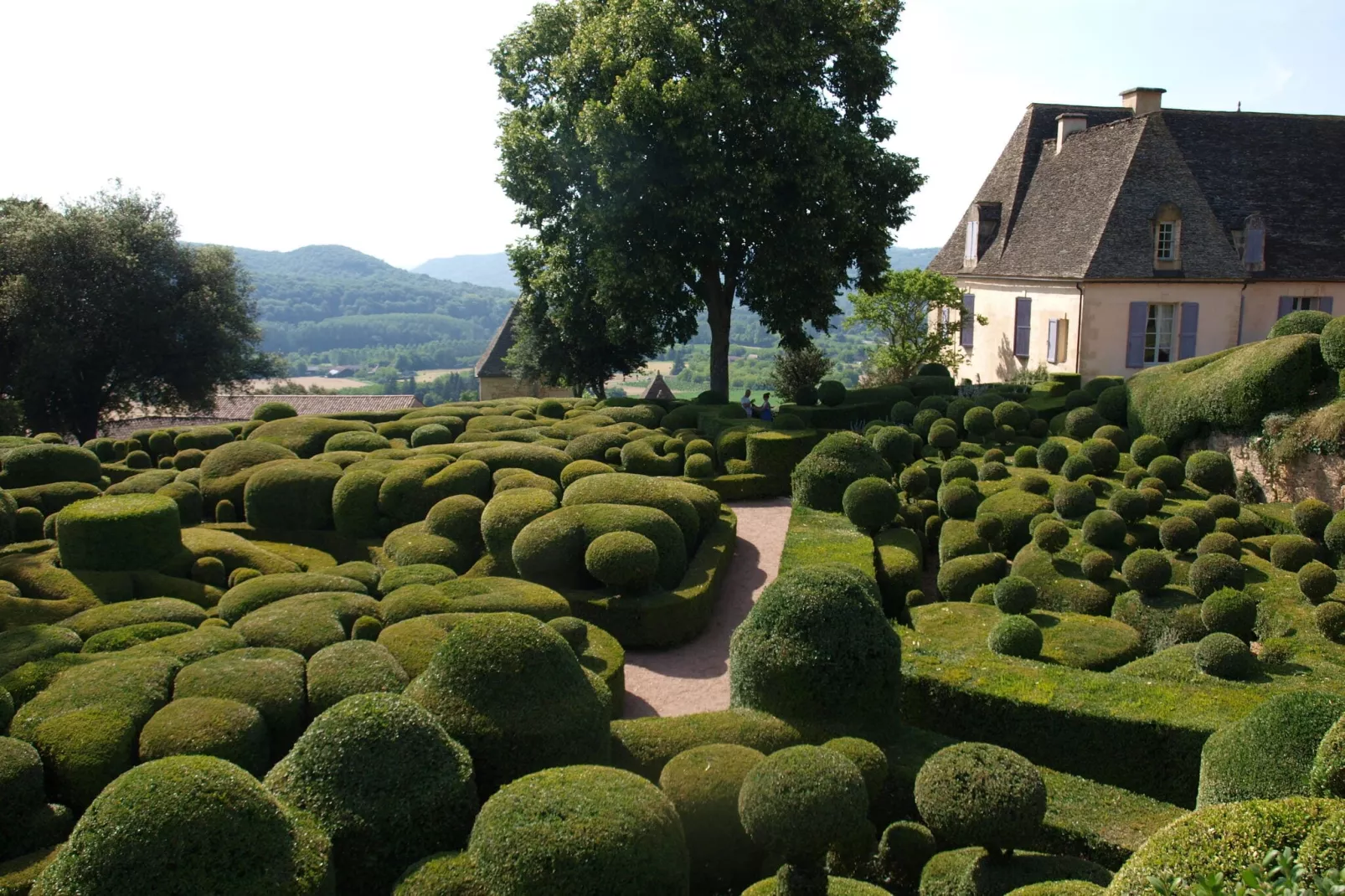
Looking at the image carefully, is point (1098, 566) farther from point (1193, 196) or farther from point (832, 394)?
point (1193, 196)

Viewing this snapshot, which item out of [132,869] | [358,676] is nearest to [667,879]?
[132,869]

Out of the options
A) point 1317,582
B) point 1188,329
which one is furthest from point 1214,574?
point 1188,329

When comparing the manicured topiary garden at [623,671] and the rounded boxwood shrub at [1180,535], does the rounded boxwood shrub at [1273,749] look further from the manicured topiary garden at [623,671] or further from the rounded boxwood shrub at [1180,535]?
the rounded boxwood shrub at [1180,535]

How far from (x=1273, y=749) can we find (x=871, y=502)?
32.9ft

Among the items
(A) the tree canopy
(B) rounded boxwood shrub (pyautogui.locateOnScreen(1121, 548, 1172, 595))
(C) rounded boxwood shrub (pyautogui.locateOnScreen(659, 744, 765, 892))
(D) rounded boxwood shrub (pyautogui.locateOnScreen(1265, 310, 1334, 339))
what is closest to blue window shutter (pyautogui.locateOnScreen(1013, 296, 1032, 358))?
(A) the tree canopy

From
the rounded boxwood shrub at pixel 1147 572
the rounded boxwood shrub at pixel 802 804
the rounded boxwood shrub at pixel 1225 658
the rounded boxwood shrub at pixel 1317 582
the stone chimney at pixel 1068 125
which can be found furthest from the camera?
the stone chimney at pixel 1068 125

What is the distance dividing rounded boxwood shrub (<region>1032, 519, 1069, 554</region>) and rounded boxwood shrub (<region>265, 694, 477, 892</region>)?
35.2 feet

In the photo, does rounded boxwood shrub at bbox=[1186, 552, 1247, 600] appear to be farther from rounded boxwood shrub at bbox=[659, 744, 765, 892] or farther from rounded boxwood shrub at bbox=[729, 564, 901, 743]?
rounded boxwood shrub at bbox=[659, 744, 765, 892]

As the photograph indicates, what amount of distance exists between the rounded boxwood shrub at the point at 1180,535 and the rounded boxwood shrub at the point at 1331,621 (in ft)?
8.31

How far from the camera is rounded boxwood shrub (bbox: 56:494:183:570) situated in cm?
1477

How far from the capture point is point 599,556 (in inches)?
610

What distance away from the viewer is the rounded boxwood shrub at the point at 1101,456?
63.9 ft

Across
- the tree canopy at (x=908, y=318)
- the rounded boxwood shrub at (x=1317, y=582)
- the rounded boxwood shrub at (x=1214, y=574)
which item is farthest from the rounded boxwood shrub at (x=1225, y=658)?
the tree canopy at (x=908, y=318)

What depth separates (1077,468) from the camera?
1917 cm
